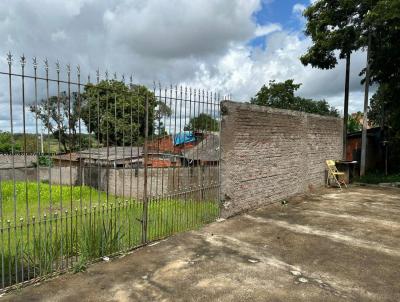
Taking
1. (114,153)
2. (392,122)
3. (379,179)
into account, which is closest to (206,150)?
(114,153)

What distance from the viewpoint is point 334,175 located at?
12.7 m

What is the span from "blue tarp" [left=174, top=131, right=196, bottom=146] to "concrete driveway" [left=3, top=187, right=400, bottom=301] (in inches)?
66.4

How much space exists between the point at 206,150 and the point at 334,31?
36.2ft

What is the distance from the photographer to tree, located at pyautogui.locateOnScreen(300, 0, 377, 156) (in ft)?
48.8

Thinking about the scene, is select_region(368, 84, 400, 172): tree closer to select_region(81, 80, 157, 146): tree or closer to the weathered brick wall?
the weathered brick wall

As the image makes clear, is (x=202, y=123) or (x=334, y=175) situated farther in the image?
(x=334, y=175)

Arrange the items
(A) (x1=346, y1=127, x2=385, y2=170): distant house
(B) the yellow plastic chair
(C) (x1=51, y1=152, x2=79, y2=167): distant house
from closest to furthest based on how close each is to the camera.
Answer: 1. (C) (x1=51, y1=152, x2=79, y2=167): distant house
2. (B) the yellow plastic chair
3. (A) (x1=346, y1=127, x2=385, y2=170): distant house

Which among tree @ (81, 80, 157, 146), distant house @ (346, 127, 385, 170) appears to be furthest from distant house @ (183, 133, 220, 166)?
distant house @ (346, 127, 385, 170)

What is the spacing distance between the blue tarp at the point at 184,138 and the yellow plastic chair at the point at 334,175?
304 inches

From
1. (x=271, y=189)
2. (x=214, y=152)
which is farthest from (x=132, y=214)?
(x=271, y=189)

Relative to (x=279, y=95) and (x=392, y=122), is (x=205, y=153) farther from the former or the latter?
(x=279, y=95)

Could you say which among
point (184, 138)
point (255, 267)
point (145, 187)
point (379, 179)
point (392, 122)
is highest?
point (392, 122)

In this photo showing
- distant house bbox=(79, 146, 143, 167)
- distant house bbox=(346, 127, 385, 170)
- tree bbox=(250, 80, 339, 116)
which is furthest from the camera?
tree bbox=(250, 80, 339, 116)

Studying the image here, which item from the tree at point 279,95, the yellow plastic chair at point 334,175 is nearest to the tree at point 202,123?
the yellow plastic chair at point 334,175
